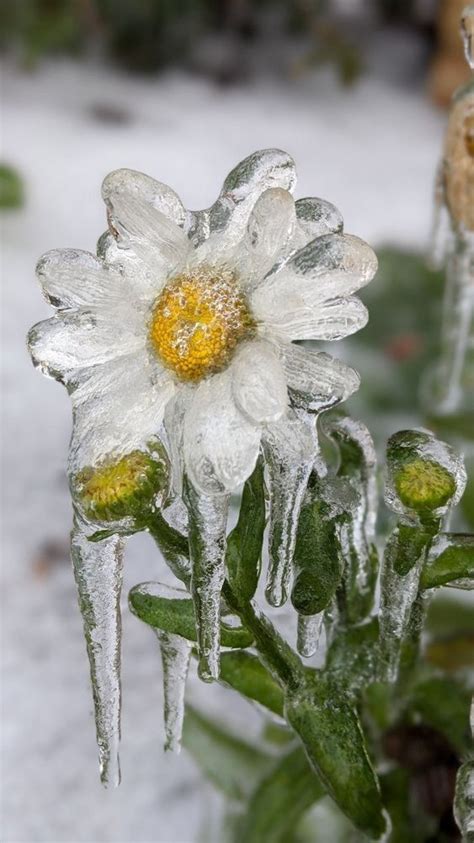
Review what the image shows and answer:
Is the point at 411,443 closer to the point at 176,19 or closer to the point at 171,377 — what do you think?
the point at 171,377

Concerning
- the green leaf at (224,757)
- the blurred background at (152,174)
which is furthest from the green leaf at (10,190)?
the green leaf at (224,757)

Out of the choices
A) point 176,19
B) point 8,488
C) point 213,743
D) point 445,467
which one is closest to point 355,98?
point 176,19

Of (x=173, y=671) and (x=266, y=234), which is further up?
(x=266, y=234)

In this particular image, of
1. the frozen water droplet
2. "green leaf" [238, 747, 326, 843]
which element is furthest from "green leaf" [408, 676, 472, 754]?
the frozen water droplet

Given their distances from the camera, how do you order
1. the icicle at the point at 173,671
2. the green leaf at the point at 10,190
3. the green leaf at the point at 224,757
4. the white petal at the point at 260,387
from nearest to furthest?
1. the white petal at the point at 260,387
2. the icicle at the point at 173,671
3. the green leaf at the point at 224,757
4. the green leaf at the point at 10,190

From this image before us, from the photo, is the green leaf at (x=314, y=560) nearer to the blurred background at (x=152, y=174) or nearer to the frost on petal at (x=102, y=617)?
the frost on petal at (x=102, y=617)

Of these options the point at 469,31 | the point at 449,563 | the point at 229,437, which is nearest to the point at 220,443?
the point at 229,437

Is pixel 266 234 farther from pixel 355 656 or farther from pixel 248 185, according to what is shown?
pixel 355 656
